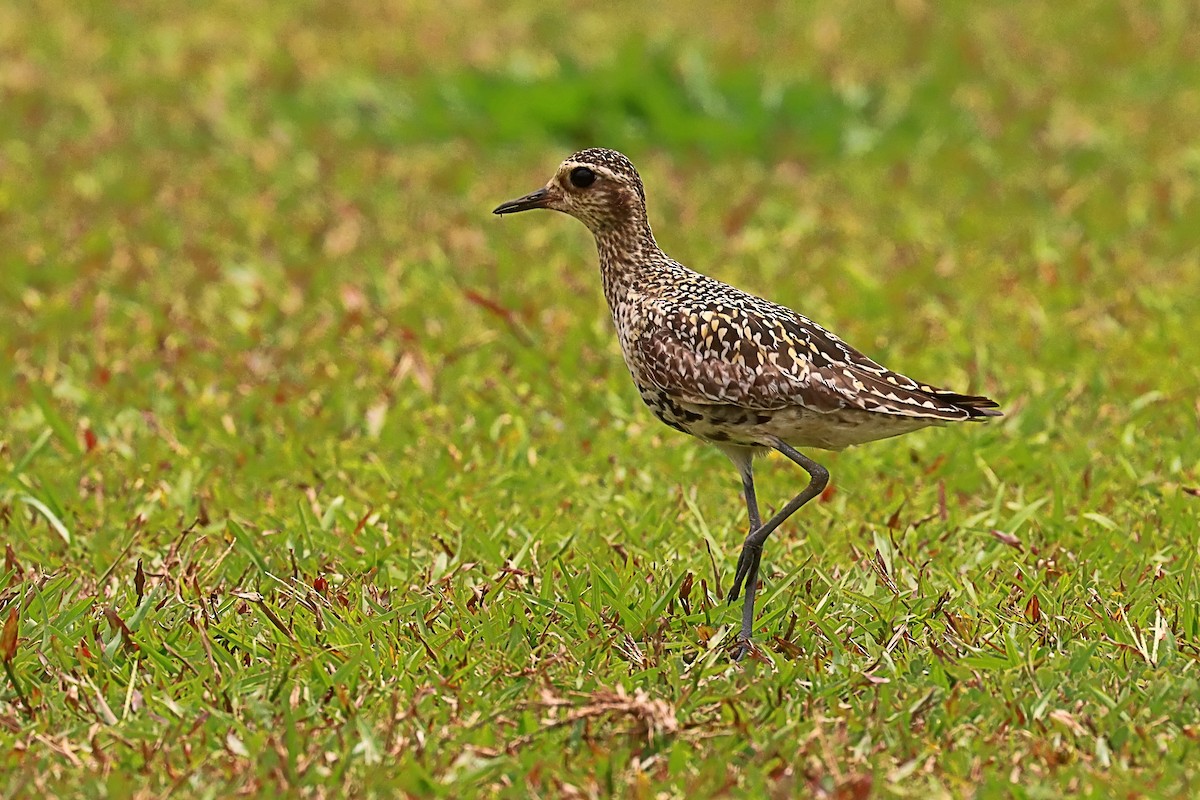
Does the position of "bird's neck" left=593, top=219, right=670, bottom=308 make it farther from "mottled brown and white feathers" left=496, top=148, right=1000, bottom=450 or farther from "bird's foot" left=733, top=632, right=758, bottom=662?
"bird's foot" left=733, top=632, right=758, bottom=662

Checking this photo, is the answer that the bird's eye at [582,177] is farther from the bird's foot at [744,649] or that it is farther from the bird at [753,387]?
the bird's foot at [744,649]

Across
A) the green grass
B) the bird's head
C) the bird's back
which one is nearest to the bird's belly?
the bird's back

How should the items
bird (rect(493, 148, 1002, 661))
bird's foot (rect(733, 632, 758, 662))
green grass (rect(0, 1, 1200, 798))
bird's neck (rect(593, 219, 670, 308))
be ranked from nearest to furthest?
green grass (rect(0, 1, 1200, 798)) → bird's foot (rect(733, 632, 758, 662)) → bird (rect(493, 148, 1002, 661)) → bird's neck (rect(593, 219, 670, 308))

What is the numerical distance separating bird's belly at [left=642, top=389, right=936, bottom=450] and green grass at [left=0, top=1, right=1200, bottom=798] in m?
0.43

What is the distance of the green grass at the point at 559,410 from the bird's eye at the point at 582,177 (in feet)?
3.65

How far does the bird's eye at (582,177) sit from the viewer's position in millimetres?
5465

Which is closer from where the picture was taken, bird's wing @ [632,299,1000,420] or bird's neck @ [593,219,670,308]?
bird's wing @ [632,299,1000,420]

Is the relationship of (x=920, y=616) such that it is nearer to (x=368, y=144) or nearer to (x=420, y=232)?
(x=420, y=232)

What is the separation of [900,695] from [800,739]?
1.13 ft

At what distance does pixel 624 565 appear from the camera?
536 centimetres

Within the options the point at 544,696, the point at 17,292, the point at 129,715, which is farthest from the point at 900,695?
the point at 17,292

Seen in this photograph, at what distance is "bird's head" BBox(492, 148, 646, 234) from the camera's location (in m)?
5.46

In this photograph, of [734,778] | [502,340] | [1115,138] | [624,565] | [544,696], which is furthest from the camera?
[1115,138]

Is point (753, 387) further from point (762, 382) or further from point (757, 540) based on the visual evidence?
point (757, 540)
